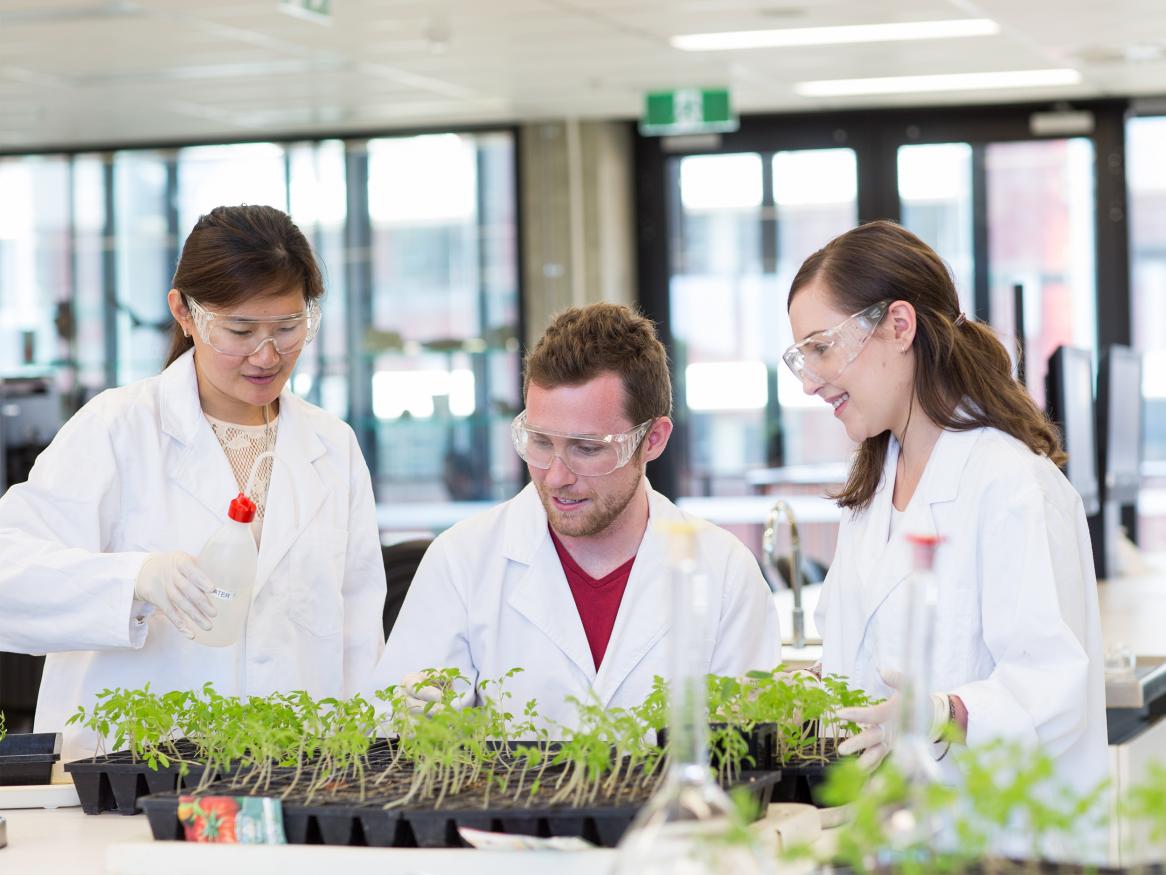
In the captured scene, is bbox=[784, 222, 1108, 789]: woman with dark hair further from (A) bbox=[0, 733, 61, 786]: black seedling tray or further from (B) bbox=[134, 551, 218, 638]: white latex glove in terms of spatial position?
(A) bbox=[0, 733, 61, 786]: black seedling tray

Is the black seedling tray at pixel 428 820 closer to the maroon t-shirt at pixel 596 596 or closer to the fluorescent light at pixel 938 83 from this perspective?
the maroon t-shirt at pixel 596 596

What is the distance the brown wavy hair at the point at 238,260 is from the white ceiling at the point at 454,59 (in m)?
3.13

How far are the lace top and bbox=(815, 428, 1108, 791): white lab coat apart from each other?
1051mm

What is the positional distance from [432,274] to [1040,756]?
25.8ft

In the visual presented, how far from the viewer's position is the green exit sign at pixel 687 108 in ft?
24.5

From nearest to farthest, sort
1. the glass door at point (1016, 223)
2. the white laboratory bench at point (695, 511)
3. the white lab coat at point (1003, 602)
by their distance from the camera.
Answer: the white lab coat at point (1003, 602)
the white laboratory bench at point (695, 511)
the glass door at point (1016, 223)

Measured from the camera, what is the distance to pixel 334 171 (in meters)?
8.81

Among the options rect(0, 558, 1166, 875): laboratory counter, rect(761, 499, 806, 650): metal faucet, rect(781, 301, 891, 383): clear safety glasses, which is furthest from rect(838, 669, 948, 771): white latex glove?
rect(761, 499, 806, 650): metal faucet

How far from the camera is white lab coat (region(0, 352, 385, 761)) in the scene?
2352 mm

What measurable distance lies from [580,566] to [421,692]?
45 cm

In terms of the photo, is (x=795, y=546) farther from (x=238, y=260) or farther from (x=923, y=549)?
(x=923, y=549)

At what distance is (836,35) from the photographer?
637 cm

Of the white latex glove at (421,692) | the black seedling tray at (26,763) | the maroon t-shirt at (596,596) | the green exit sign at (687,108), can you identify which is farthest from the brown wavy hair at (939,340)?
the green exit sign at (687,108)

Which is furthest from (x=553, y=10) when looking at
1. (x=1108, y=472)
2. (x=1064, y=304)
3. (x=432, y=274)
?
(x=1064, y=304)
